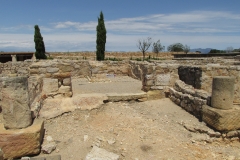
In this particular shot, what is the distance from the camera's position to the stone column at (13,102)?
12.9ft

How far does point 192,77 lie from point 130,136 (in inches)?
145

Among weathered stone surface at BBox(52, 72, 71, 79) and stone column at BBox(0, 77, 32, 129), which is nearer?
stone column at BBox(0, 77, 32, 129)

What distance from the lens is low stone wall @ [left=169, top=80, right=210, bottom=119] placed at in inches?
213

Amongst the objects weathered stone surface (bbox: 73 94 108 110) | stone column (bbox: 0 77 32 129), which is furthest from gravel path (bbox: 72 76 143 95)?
stone column (bbox: 0 77 32 129)

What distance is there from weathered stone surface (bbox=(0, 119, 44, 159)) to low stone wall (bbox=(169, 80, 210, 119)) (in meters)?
3.94

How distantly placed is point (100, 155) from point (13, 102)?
1.94 m

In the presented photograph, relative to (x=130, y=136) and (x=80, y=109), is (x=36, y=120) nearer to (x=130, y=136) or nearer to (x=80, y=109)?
(x=80, y=109)

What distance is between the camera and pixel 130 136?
4.53 metres

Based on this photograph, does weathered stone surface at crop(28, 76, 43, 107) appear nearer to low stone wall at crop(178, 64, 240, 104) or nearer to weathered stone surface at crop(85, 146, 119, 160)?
weathered stone surface at crop(85, 146, 119, 160)

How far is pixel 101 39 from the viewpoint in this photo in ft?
77.9

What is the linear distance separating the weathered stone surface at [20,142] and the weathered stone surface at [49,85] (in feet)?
7.26

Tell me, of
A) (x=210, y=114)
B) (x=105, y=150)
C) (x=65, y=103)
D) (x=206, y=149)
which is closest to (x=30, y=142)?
(x=105, y=150)

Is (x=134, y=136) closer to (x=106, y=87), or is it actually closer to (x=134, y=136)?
(x=134, y=136)

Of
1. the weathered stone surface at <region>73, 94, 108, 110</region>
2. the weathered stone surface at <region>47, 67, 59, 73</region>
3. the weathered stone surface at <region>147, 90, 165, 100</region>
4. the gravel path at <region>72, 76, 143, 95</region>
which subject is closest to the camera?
the weathered stone surface at <region>73, 94, 108, 110</region>
